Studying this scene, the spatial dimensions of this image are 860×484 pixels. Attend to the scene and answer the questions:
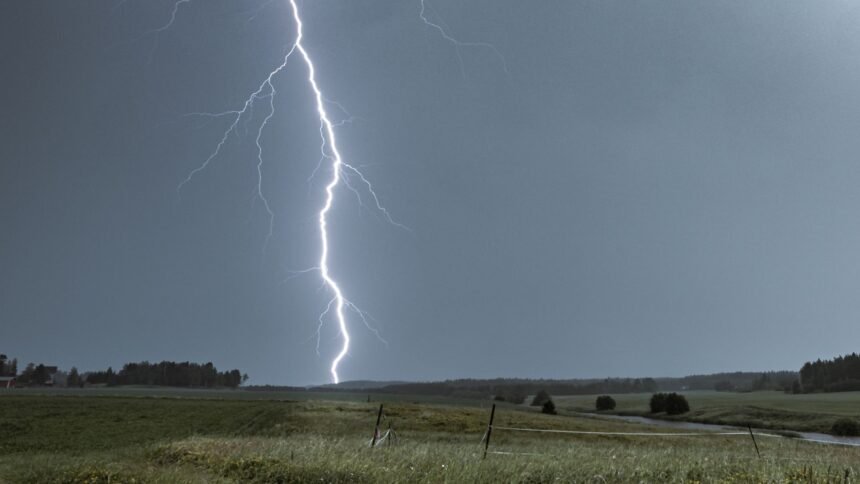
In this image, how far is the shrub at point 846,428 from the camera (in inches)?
1996

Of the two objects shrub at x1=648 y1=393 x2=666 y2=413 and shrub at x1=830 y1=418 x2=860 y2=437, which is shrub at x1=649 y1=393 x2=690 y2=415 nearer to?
shrub at x1=648 y1=393 x2=666 y2=413

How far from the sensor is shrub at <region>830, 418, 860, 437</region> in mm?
50688

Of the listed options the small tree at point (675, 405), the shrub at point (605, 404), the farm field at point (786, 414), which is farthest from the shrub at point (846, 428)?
the shrub at point (605, 404)

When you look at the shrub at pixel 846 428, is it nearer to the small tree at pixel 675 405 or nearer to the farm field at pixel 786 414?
the farm field at pixel 786 414

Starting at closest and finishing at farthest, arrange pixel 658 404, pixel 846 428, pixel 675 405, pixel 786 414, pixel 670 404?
1. pixel 846 428
2. pixel 786 414
3. pixel 675 405
4. pixel 670 404
5. pixel 658 404

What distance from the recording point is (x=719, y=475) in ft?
29.9

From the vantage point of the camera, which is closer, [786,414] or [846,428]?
[846,428]

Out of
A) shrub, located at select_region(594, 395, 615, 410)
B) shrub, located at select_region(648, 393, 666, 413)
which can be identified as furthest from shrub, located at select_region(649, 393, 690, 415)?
shrub, located at select_region(594, 395, 615, 410)

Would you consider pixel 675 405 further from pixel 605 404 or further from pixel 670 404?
pixel 605 404

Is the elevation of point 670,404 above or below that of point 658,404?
above

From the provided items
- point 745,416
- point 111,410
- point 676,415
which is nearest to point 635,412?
point 676,415

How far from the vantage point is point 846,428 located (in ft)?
168

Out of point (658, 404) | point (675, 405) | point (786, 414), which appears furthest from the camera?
point (658, 404)

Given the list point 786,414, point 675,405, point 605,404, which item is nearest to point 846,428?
point 786,414
